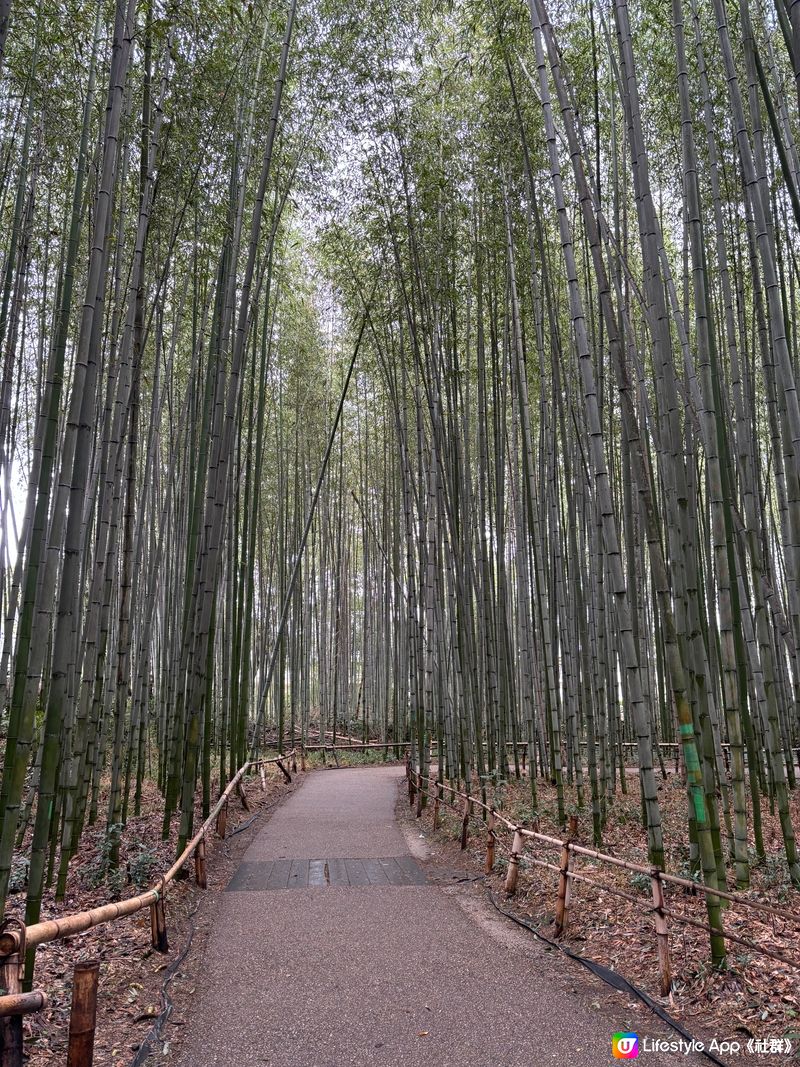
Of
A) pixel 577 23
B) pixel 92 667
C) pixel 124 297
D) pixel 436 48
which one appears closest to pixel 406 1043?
pixel 92 667

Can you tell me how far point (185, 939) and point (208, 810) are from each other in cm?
194

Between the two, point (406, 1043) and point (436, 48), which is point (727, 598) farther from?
point (436, 48)

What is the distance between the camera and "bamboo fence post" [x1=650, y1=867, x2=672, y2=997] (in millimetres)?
2430

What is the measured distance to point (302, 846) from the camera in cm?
512

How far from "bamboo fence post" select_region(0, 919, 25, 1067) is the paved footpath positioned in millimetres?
792

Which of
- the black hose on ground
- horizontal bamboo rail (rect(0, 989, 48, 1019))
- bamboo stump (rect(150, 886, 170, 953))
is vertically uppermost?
horizontal bamboo rail (rect(0, 989, 48, 1019))

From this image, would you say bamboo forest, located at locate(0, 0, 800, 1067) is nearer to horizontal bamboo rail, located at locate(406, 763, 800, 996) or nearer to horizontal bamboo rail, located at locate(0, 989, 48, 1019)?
horizontal bamboo rail, located at locate(406, 763, 800, 996)

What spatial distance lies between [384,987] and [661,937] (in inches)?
39.3

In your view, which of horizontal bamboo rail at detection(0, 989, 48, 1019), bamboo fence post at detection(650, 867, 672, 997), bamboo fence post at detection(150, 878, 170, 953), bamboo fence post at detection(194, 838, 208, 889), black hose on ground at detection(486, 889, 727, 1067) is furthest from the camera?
bamboo fence post at detection(194, 838, 208, 889)

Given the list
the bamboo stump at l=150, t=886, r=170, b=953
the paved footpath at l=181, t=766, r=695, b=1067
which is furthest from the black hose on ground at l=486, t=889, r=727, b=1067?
the bamboo stump at l=150, t=886, r=170, b=953

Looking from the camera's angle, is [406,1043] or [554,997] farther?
[554,997]

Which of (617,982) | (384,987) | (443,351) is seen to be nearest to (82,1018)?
(384,987)

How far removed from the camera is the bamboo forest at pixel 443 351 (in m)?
2.71

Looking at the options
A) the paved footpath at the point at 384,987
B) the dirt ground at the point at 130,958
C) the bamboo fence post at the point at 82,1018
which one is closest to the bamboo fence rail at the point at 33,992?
the bamboo fence post at the point at 82,1018
